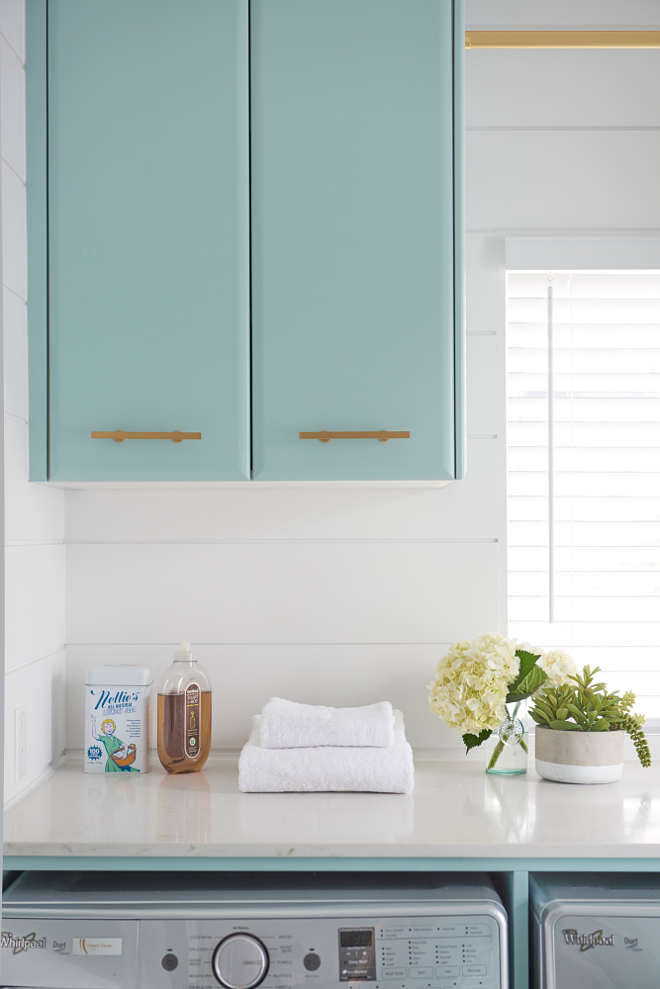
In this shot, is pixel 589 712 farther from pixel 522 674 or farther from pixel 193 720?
pixel 193 720

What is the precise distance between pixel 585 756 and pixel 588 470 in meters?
0.65

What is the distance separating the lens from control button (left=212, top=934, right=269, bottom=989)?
112 cm

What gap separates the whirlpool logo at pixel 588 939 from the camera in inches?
44.3

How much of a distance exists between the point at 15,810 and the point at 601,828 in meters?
0.99

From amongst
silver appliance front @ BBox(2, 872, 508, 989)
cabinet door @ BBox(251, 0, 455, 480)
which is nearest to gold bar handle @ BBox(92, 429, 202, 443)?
cabinet door @ BBox(251, 0, 455, 480)

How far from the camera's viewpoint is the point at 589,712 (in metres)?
1.48

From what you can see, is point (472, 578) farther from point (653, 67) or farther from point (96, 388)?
point (653, 67)

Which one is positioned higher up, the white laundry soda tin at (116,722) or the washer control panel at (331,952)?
the white laundry soda tin at (116,722)

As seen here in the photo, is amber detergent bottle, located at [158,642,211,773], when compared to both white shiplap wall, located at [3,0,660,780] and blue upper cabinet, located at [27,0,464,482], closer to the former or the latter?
white shiplap wall, located at [3,0,660,780]

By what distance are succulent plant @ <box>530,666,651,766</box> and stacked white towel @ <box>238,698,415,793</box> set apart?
0.99ft

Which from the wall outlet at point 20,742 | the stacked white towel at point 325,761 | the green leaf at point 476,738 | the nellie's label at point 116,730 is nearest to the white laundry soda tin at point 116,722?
the nellie's label at point 116,730

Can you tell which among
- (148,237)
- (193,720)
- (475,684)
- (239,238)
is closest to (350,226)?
(239,238)

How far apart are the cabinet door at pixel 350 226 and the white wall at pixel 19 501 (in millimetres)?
426

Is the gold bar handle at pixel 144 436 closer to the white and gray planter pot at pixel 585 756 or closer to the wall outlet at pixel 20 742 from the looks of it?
the wall outlet at pixel 20 742
